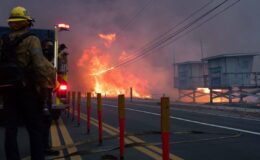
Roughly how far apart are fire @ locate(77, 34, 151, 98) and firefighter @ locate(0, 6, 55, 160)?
46.9 meters

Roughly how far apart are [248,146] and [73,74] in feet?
152

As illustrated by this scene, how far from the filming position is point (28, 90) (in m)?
4.43

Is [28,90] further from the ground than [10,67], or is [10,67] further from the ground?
[10,67]

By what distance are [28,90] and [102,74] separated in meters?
50.1

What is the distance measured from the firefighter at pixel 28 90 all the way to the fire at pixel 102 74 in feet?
154

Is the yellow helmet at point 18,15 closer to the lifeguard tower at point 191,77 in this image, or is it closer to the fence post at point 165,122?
the fence post at point 165,122

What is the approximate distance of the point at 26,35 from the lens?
14.6ft

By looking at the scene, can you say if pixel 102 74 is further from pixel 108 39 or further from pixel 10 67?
pixel 10 67

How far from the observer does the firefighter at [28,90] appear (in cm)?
435

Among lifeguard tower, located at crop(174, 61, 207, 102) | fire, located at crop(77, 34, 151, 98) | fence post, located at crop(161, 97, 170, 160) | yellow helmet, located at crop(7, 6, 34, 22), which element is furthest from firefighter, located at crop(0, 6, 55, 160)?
fire, located at crop(77, 34, 151, 98)

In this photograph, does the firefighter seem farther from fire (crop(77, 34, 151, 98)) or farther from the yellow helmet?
fire (crop(77, 34, 151, 98))

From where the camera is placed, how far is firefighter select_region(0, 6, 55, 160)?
4.35 m

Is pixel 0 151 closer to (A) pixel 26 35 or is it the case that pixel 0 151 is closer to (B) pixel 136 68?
(A) pixel 26 35

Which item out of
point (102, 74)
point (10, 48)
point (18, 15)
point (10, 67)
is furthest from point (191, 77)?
point (10, 67)
